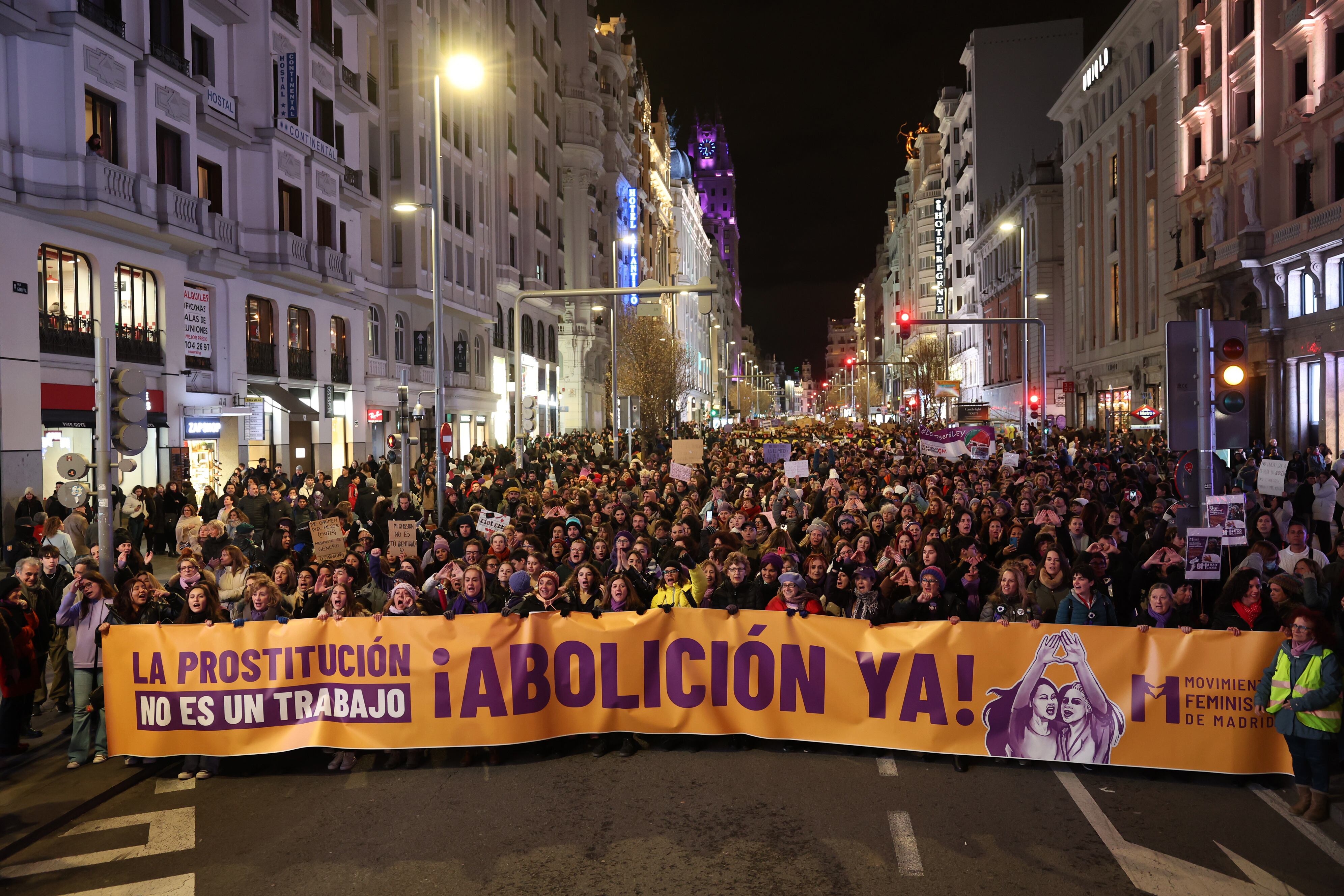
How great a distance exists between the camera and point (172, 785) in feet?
28.0

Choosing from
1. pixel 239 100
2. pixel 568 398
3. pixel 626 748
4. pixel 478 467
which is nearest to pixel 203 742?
pixel 626 748

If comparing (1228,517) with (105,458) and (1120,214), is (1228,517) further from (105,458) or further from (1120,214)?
(1120,214)

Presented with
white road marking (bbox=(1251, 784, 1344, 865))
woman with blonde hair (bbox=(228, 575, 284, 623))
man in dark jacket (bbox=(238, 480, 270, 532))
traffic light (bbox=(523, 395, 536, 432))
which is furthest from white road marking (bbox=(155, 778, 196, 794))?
traffic light (bbox=(523, 395, 536, 432))

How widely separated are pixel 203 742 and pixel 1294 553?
394 inches

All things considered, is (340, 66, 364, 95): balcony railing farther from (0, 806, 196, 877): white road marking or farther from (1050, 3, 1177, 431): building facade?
(0, 806, 196, 877): white road marking

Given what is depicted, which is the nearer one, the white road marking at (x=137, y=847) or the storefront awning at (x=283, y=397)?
the white road marking at (x=137, y=847)

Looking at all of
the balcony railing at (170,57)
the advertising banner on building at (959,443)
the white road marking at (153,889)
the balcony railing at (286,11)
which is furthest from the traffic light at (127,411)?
the balcony railing at (286,11)

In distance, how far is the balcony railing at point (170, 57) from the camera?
1025 inches

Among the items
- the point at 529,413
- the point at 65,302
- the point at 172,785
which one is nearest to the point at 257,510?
the point at 172,785

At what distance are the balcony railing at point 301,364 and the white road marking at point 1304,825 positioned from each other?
3071cm

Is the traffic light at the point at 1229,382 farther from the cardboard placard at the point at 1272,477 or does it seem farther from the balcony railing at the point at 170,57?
the balcony railing at the point at 170,57

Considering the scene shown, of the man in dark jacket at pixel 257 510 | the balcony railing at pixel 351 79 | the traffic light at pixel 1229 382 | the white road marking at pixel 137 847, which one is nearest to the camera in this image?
the white road marking at pixel 137 847

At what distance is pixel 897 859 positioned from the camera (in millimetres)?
6734

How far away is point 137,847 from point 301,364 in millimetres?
29290
